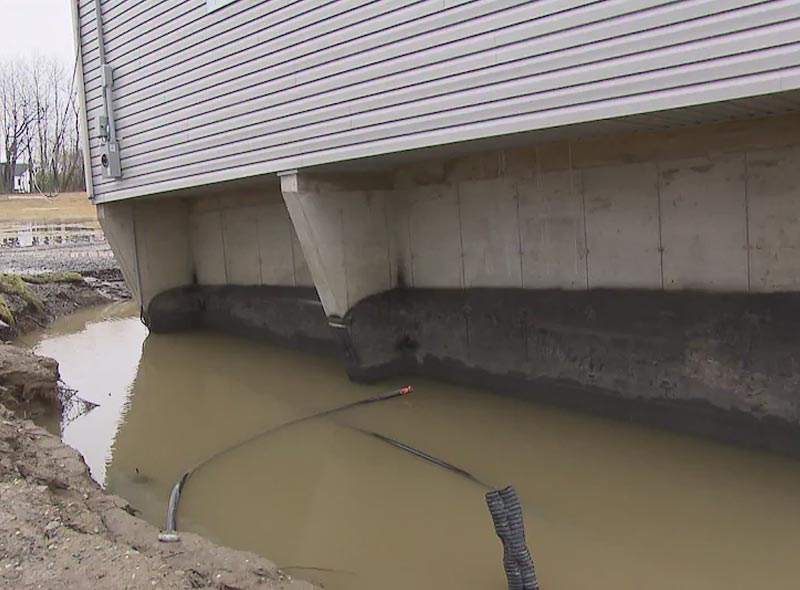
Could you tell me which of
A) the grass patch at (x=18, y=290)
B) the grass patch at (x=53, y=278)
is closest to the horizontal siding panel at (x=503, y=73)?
the grass patch at (x=18, y=290)

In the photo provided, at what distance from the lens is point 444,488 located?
186 inches

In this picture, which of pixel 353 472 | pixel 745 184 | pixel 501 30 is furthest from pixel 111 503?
pixel 745 184

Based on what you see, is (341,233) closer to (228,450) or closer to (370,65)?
(370,65)

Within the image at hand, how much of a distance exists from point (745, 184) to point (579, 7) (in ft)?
6.09

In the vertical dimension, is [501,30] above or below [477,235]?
above

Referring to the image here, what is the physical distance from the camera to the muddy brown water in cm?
366

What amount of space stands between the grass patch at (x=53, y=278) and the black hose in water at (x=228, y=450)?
10.6 m

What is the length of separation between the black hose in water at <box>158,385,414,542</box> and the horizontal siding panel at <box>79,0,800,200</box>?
2.40m

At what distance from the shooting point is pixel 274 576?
3.31 metres

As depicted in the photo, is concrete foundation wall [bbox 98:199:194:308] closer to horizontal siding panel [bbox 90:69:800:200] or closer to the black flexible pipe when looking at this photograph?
horizontal siding panel [bbox 90:69:800:200]

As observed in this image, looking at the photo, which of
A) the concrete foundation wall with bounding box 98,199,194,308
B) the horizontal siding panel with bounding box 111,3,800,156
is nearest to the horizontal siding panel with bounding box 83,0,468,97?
the horizontal siding panel with bounding box 111,3,800,156

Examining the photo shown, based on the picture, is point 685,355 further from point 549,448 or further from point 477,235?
point 477,235

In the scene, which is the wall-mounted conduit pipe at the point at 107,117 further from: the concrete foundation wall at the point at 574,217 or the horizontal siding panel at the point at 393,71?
the concrete foundation wall at the point at 574,217

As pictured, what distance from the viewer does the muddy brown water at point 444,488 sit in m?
3.66
